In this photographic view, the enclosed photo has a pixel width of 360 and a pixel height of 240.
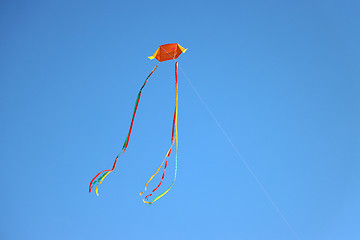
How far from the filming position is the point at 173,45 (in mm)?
4223

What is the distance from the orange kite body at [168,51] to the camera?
4234 mm

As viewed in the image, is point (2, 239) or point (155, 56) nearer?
point (155, 56)

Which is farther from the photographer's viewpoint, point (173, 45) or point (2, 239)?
point (2, 239)

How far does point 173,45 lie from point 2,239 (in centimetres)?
414

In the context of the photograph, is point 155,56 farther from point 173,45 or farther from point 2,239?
point 2,239

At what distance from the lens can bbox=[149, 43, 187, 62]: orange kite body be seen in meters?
4.23

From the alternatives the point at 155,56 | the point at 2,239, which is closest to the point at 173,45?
the point at 155,56

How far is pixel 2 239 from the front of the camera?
6164 millimetres

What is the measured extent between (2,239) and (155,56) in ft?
12.9

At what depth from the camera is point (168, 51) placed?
168 inches

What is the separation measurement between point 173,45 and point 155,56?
0.23 metres
